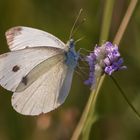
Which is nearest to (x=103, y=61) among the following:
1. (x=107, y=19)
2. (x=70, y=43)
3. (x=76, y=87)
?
(x=70, y=43)

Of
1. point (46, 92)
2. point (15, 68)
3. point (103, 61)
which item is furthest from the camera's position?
point (46, 92)

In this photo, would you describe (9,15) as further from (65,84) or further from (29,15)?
(65,84)

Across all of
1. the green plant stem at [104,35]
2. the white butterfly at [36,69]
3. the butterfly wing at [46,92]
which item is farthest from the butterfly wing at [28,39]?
the green plant stem at [104,35]

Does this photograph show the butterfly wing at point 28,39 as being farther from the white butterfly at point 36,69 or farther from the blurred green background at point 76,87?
the blurred green background at point 76,87

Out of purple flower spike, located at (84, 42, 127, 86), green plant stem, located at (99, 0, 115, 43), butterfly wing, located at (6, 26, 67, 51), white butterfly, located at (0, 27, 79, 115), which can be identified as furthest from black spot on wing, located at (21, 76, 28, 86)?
green plant stem, located at (99, 0, 115, 43)

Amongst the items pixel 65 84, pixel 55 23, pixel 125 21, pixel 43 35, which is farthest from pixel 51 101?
pixel 55 23

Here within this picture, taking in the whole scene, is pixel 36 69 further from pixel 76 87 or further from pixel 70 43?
pixel 76 87
